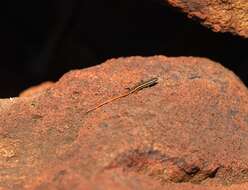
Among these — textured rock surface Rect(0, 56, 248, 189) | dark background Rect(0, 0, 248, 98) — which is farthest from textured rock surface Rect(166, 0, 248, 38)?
dark background Rect(0, 0, 248, 98)

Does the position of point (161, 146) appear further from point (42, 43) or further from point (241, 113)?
point (42, 43)

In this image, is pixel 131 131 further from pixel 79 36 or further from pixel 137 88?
pixel 79 36

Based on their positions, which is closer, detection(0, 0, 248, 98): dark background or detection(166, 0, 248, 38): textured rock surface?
detection(166, 0, 248, 38): textured rock surface

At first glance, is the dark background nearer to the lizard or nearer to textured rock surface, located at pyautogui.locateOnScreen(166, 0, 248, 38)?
textured rock surface, located at pyautogui.locateOnScreen(166, 0, 248, 38)

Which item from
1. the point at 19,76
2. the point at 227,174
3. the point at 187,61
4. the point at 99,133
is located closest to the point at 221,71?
the point at 187,61

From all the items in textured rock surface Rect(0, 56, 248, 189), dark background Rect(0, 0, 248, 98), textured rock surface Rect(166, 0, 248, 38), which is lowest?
dark background Rect(0, 0, 248, 98)

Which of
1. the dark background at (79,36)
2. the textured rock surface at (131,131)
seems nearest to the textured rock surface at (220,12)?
the textured rock surface at (131,131)

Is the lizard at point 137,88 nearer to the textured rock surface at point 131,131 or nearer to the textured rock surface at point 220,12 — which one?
the textured rock surface at point 131,131
